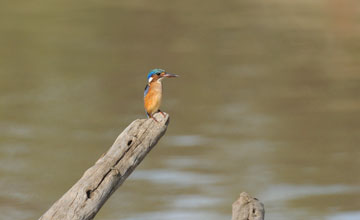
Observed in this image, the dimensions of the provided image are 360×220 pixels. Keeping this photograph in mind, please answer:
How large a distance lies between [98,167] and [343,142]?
4814 millimetres

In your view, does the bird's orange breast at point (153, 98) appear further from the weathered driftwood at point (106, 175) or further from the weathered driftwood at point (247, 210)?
the weathered driftwood at point (247, 210)

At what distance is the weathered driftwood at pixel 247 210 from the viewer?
2.67 m

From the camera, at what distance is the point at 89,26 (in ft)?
38.7

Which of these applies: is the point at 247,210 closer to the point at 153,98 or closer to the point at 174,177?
the point at 153,98

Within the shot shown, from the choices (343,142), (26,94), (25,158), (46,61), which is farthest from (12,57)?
(343,142)

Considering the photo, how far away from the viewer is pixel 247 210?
8.84ft

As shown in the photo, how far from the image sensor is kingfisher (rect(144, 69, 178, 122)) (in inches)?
116

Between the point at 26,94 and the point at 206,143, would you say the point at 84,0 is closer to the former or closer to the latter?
the point at 26,94

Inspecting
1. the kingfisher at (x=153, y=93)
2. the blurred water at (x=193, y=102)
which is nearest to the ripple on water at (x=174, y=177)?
the blurred water at (x=193, y=102)

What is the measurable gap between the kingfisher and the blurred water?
251cm

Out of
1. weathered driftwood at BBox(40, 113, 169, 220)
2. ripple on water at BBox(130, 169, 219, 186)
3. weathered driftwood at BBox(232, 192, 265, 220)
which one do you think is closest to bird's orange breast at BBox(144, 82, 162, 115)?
weathered driftwood at BBox(40, 113, 169, 220)

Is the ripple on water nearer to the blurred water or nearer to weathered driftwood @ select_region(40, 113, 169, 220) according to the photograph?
the blurred water

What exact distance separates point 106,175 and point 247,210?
1.43ft

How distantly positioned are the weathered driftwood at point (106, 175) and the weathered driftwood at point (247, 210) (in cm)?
32
